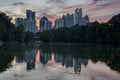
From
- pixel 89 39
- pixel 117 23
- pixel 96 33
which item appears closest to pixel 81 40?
pixel 89 39

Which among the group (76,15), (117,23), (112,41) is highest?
(76,15)

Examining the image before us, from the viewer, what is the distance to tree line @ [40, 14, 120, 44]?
67269mm

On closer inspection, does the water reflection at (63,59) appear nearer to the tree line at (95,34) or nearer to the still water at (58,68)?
the still water at (58,68)

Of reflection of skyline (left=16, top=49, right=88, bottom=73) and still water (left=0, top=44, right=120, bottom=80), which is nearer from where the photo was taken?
still water (left=0, top=44, right=120, bottom=80)

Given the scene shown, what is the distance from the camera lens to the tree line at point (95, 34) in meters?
67.3

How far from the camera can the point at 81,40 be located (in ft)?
292

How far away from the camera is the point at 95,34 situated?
76688 mm

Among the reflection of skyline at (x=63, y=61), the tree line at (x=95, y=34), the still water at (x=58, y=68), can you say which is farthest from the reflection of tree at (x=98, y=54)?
the tree line at (x=95, y=34)

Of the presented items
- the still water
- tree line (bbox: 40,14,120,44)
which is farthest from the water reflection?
tree line (bbox: 40,14,120,44)

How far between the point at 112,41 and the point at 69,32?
37402 mm

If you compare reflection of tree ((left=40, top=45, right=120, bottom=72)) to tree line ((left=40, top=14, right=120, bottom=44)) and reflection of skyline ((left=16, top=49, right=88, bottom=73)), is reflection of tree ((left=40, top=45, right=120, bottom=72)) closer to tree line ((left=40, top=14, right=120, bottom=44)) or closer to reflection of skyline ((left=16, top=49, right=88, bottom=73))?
reflection of skyline ((left=16, top=49, right=88, bottom=73))

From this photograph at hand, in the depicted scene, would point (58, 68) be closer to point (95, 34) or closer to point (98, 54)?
point (98, 54)

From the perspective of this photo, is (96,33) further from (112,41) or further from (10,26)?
(10,26)

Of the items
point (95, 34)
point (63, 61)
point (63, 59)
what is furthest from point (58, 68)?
point (95, 34)
